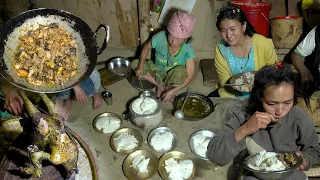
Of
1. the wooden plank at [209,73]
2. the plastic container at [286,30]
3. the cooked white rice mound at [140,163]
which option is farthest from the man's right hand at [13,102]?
the plastic container at [286,30]

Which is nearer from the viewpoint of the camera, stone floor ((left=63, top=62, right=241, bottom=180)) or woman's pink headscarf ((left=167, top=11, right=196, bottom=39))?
stone floor ((left=63, top=62, right=241, bottom=180))

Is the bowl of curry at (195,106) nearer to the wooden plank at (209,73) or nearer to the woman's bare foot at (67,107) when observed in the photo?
the wooden plank at (209,73)

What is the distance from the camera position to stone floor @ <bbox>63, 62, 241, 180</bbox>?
3248 millimetres

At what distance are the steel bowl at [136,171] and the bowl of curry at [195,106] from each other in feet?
2.67

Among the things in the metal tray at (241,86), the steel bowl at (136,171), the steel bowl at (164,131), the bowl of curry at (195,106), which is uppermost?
the metal tray at (241,86)

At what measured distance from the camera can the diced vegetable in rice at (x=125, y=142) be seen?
344 centimetres

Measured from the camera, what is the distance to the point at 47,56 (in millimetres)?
2354

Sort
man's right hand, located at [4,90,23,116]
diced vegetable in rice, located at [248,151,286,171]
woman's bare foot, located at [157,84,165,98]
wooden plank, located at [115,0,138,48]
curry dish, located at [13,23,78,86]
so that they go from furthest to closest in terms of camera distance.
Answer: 1. wooden plank, located at [115,0,138,48]
2. woman's bare foot, located at [157,84,165,98]
3. man's right hand, located at [4,90,23,116]
4. diced vegetable in rice, located at [248,151,286,171]
5. curry dish, located at [13,23,78,86]

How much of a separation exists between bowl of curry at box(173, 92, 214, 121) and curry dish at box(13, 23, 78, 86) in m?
2.02

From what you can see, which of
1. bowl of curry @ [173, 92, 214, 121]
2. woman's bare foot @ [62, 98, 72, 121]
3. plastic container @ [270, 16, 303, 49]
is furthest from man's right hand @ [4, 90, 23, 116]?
plastic container @ [270, 16, 303, 49]

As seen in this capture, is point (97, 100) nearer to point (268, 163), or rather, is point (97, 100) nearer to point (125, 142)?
point (125, 142)

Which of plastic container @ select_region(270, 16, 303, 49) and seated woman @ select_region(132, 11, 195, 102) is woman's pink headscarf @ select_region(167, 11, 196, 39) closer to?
seated woman @ select_region(132, 11, 195, 102)

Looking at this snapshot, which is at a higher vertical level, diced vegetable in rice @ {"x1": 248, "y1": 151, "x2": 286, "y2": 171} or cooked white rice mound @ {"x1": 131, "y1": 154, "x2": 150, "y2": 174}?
diced vegetable in rice @ {"x1": 248, "y1": 151, "x2": 286, "y2": 171}

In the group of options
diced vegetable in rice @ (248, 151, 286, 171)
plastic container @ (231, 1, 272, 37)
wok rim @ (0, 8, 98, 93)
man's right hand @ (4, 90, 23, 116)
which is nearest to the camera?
wok rim @ (0, 8, 98, 93)
